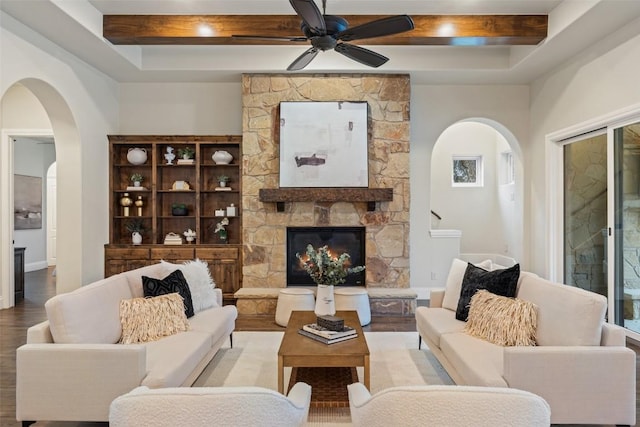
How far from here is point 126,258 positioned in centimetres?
551

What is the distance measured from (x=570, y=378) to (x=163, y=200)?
5386 millimetres

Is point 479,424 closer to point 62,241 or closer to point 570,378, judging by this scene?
point 570,378

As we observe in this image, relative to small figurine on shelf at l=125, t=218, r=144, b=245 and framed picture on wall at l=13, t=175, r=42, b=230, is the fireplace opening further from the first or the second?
framed picture on wall at l=13, t=175, r=42, b=230

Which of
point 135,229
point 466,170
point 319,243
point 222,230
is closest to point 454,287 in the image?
point 319,243

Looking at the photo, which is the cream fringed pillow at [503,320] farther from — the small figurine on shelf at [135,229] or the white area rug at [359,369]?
the small figurine on shelf at [135,229]

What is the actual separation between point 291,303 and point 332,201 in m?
1.52

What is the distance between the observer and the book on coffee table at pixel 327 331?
282 centimetres

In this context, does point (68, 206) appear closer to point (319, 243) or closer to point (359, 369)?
point (319, 243)

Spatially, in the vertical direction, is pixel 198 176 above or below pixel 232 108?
below

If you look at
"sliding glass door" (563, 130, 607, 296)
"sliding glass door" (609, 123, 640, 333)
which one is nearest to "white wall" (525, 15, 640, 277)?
"sliding glass door" (563, 130, 607, 296)

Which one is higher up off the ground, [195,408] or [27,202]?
[27,202]

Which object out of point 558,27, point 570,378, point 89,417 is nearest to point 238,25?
point 558,27

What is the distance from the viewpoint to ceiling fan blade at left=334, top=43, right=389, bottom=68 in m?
3.31

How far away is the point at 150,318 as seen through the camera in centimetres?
291
